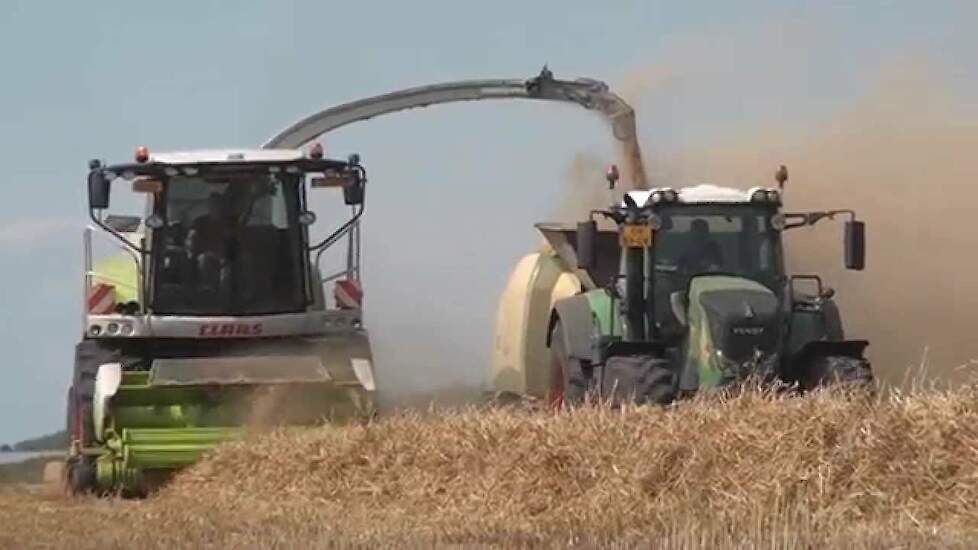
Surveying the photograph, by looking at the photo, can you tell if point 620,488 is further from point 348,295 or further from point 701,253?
point 348,295

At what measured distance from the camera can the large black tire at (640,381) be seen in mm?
14102

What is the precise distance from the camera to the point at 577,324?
16.2 m

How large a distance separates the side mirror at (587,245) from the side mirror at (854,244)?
1785 mm

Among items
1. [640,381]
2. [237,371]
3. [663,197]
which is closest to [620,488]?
[640,381]

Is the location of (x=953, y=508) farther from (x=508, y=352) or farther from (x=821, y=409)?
(x=508, y=352)

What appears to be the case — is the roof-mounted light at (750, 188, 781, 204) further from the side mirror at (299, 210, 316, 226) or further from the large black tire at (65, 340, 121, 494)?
the large black tire at (65, 340, 121, 494)

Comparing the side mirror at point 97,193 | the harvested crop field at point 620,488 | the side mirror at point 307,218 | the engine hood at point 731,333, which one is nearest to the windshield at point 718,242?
the engine hood at point 731,333

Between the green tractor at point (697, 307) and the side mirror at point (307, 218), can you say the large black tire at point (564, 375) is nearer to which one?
the green tractor at point (697, 307)

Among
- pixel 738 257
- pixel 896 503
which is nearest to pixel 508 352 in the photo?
pixel 738 257

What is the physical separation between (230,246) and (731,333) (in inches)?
180

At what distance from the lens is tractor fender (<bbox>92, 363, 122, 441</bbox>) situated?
50.8ft

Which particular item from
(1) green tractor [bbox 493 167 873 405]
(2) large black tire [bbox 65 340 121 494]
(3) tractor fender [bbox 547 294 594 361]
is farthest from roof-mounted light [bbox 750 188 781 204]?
(2) large black tire [bbox 65 340 121 494]

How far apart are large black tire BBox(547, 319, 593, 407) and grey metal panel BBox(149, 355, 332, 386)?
182 centimetres

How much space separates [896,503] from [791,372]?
4.21 metres
